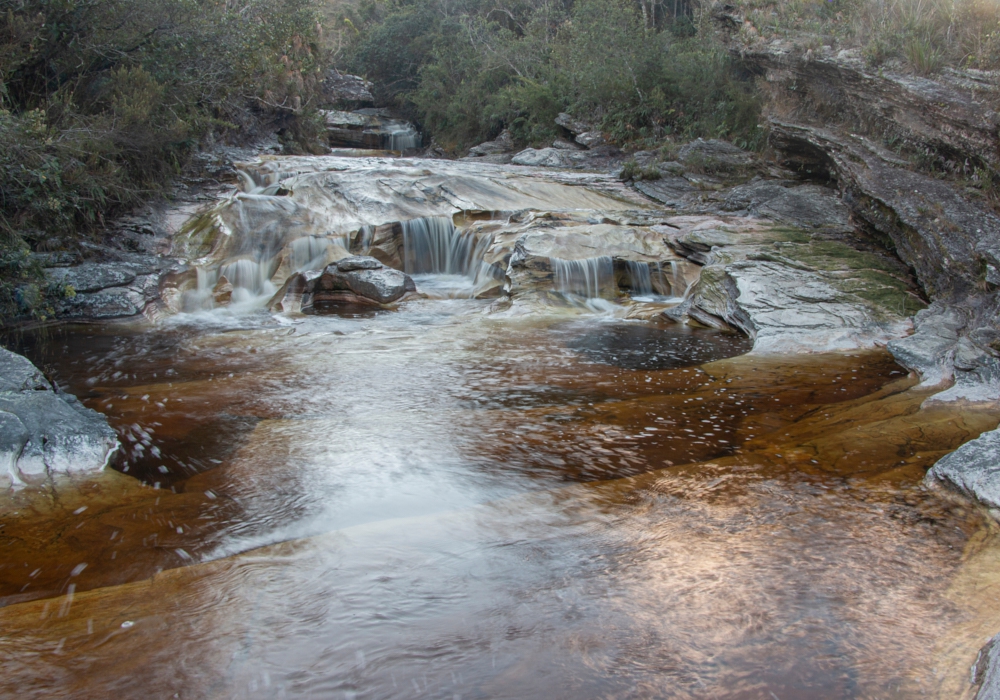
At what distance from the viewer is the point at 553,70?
2420 cm

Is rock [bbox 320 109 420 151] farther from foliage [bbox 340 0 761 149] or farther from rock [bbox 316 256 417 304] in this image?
rock [bbox 316 256 417 304]

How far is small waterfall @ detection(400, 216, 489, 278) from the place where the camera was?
11.9m

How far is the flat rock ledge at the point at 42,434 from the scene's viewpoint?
13.6 feet

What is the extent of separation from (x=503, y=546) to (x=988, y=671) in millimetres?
2027

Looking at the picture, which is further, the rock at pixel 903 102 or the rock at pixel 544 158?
the rock at pixel 544 158

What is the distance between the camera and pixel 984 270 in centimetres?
692

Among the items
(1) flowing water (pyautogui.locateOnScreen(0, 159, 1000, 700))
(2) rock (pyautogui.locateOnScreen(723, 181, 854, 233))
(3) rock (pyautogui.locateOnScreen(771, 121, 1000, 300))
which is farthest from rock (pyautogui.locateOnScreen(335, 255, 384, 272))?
(3) rock (pyautogui.locateOnScreen(771, 121, 1000, 300))

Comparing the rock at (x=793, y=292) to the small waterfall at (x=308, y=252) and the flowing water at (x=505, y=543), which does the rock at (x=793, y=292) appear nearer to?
the flowing water at (x=505, y=543)

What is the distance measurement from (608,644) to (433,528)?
1.26m

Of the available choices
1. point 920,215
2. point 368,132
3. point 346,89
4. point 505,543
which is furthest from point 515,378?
point 346,89

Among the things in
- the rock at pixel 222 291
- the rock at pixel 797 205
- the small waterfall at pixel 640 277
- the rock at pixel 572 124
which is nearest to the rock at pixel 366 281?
the rock at pixel 222 291

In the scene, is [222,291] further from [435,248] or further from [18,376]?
[18,376]

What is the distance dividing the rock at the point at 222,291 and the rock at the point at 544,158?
11.7m

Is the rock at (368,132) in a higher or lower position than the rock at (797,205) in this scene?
higher
